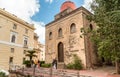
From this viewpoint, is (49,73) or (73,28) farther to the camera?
(73,28)

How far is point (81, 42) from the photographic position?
19.7 meters

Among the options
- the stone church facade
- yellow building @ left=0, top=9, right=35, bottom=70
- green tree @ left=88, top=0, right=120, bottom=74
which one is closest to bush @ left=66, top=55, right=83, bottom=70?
the stone church facade

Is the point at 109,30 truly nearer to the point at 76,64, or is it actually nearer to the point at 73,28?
the point at 76,64

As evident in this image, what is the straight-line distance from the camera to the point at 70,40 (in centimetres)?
2158

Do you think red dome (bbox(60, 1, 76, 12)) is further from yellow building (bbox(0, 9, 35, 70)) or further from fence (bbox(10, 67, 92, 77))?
fence (bbox(10, 67, 92, 77))

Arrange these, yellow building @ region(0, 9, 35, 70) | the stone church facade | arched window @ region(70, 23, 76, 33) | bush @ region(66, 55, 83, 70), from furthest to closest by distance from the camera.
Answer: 1. yellow building @ region(0, 9, 35, 70)
2. arched window @ region(70, 23, 76, 33)
3. the stone church facade
4. bush @ region(66, 55, 83, 70)

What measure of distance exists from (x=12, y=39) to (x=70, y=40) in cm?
1468

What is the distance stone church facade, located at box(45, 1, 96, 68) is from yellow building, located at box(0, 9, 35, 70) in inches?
324

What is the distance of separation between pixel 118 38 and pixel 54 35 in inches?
574

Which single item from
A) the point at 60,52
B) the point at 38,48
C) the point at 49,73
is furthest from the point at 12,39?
the point at 38,48

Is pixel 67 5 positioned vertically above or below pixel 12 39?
above

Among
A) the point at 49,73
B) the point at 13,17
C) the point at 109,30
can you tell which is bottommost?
the point at 49,73

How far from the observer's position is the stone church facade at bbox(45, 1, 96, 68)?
19625 mm

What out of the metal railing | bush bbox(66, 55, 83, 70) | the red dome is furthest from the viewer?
the red dome
